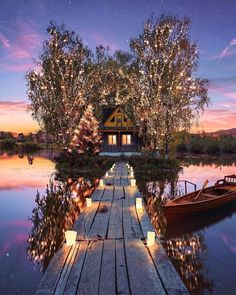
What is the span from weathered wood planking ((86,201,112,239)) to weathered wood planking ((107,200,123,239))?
129 mm

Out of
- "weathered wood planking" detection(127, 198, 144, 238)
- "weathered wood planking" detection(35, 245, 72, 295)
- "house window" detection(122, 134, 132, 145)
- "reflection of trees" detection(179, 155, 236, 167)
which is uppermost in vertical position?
"house window" detection(122, 134, 132, 145)

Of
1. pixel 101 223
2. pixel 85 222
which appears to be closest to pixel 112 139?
pixel 85 222

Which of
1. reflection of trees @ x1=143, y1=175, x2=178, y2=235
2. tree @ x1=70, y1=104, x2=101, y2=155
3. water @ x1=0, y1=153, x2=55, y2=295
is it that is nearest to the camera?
water @ x1=0, y1=153, x2=55, y2=295

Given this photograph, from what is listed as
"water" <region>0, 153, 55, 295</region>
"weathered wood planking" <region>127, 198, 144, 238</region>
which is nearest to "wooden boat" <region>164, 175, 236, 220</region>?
"weathered wood planking" <region>127, 198, 144, 238</region>

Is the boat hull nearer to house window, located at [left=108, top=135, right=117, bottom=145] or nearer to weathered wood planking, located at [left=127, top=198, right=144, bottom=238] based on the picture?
weathered wood planking, located at [left=127, top=198, right=144, bottom=238]

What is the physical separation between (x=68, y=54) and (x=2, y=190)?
19793 mm

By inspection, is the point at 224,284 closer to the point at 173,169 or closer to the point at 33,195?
the point at 33,195

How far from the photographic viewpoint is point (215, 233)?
1232 centimetres

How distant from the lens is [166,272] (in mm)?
5906

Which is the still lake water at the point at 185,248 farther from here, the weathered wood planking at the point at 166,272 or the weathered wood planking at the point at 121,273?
the weathered wood planking at the point at 121,273

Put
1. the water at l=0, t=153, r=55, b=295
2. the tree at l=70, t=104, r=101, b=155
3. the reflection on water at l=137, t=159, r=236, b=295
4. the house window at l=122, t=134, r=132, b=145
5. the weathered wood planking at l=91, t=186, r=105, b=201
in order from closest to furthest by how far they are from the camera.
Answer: the water at l=0, t=153, r=55, b=295
the reflection on water at l=137, t=159, r=236, b=295
the weathered wood planking at l=91, t=186, r=105, b=201
the tree at l=70, t=104, r=101, b=155
the house window at l=122, t=134, r=132, b=145

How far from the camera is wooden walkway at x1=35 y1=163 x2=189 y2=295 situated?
530 centimetres

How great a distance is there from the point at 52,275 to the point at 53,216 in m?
8.23

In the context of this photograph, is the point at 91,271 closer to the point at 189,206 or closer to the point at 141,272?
the point at 141,272
